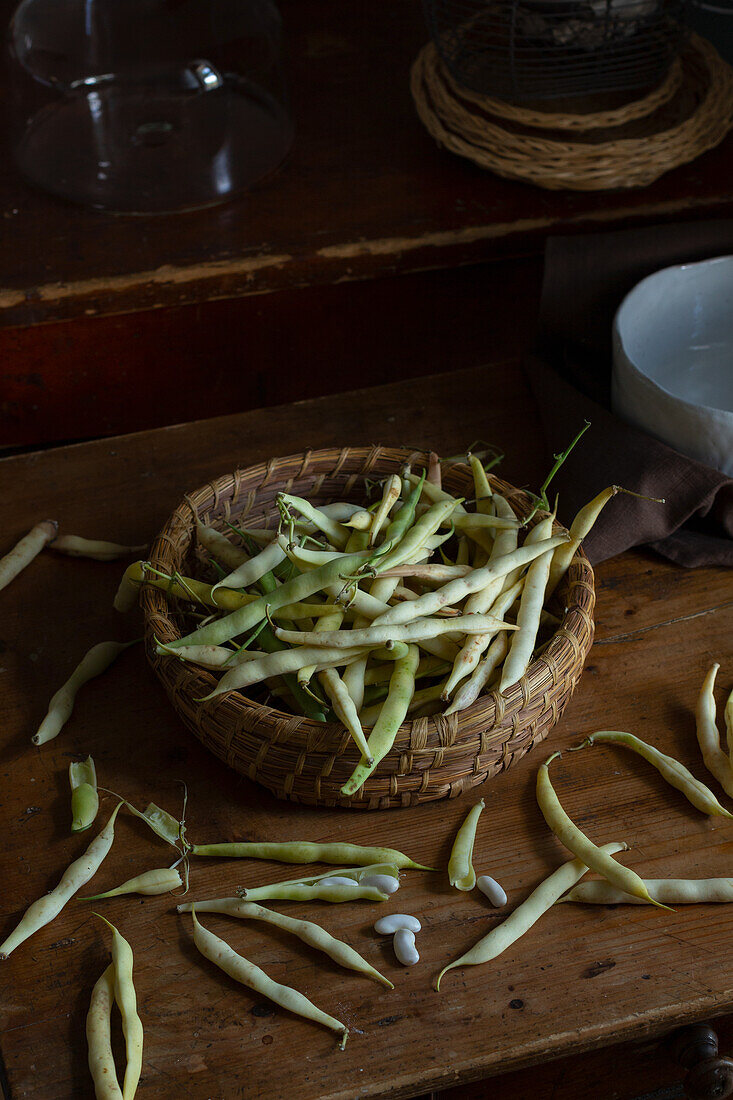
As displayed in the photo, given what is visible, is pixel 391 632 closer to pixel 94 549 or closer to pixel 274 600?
pixel 274 600

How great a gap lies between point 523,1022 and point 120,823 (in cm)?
36

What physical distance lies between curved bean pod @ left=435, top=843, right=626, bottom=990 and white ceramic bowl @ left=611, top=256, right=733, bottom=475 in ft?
1.53

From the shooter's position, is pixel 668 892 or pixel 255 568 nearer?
pixel 668 892

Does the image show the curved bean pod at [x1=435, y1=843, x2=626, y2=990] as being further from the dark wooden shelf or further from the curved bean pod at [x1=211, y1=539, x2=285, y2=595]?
the dark wooden shelf

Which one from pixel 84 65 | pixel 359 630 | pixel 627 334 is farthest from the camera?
pixel 84 65

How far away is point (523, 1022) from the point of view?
27.4 inches

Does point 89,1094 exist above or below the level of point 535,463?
below

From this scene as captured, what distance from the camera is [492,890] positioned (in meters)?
0.76

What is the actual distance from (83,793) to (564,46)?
122cm

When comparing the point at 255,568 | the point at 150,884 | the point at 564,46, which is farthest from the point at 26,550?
the point at 564,46

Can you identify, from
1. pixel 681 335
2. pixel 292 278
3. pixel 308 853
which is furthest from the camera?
pixel 292 278

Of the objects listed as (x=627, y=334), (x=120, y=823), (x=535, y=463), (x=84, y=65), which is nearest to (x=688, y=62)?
(x=627, y=334)

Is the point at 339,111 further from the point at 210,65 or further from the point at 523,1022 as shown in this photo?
the point at 523,1022

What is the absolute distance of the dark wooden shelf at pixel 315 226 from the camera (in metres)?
1.42
